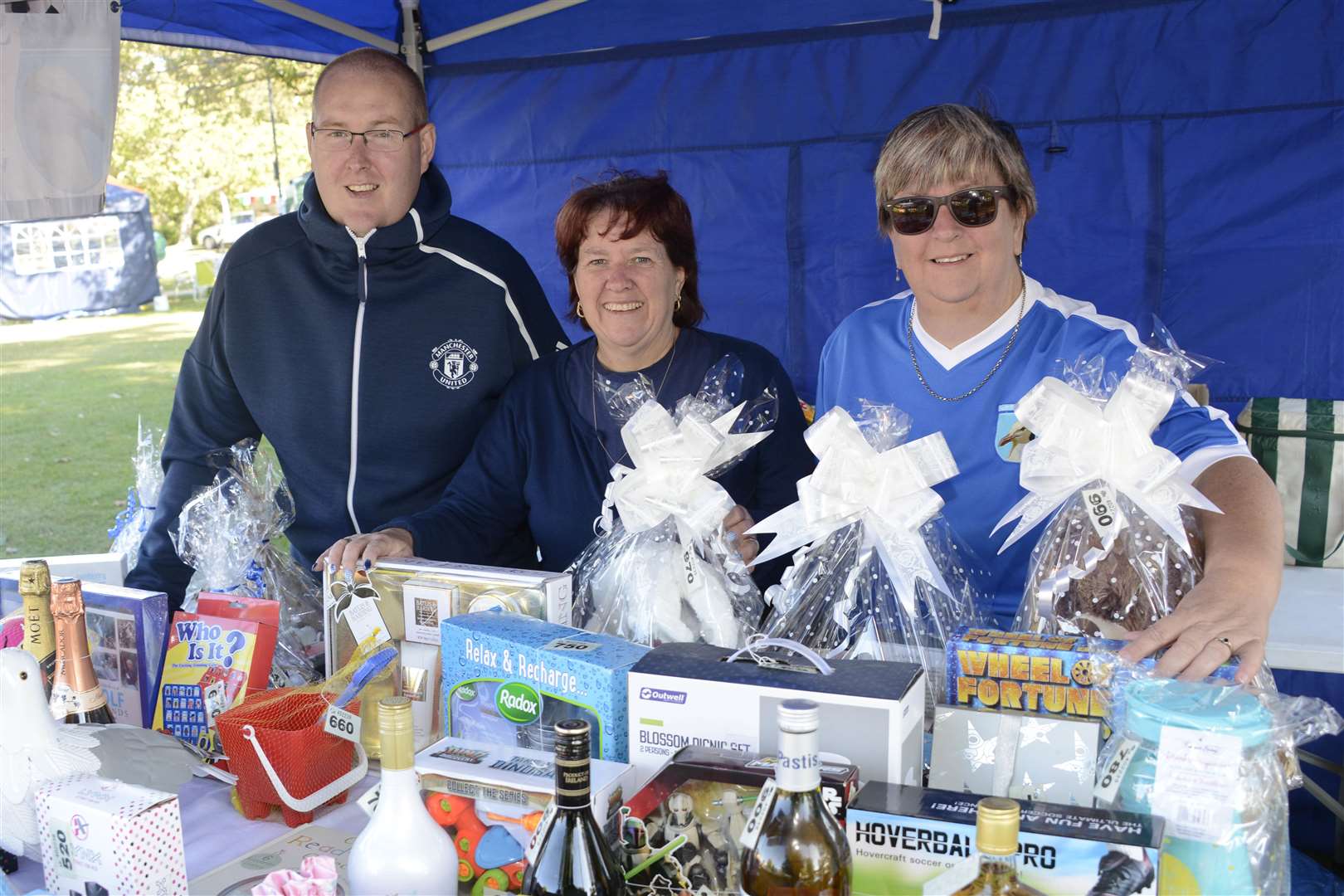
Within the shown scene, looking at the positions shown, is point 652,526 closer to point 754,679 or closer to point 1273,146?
point 754,679

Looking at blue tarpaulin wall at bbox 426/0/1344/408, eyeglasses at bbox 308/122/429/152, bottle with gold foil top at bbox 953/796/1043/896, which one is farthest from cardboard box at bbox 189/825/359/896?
blue tarpaulin wall at bbox 426/0/1344/408

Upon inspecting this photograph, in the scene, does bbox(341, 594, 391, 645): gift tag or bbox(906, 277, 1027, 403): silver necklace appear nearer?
bbox(341, 594, 391, 645): gift tag

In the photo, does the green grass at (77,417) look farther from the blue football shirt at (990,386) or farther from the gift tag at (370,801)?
the gift tag at (370,801)

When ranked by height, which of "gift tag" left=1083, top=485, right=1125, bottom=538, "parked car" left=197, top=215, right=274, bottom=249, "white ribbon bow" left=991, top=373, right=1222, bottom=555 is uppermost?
"parked car" left=197, top=215, right=274, bottom=249

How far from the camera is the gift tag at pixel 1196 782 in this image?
1.23 meters

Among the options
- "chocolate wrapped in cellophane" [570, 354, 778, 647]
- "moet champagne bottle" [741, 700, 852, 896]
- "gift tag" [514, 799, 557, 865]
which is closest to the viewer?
"moet champagne bottle" [741, 700, 852, 896]

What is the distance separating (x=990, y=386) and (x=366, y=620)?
134cm

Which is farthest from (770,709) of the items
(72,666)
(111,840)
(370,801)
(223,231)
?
(223,231)

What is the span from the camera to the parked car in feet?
74.3

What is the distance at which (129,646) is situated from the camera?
202 cm

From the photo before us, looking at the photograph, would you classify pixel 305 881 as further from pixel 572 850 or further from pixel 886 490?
pixel 886 490

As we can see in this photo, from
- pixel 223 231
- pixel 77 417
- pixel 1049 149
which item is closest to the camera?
pixel 1049 149

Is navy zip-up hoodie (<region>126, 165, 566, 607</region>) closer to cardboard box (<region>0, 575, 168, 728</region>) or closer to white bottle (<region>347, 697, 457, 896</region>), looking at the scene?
cardboard box (<region>0, 575, 168, 728</region>)

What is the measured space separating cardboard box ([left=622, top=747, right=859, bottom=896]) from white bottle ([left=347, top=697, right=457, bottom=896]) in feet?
0.72
